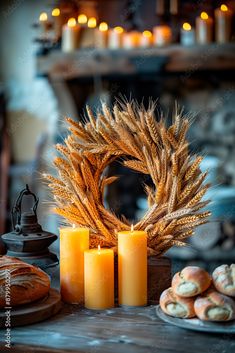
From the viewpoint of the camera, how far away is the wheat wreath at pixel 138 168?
1.37 m

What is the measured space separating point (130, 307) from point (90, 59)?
318 centimetres

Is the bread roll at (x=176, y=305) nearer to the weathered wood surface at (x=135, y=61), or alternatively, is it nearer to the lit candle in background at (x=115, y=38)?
the weathered wood surface at (x=135, y=61)

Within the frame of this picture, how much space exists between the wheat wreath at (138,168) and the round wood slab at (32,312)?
0.60 feet

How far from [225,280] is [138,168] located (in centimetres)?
35

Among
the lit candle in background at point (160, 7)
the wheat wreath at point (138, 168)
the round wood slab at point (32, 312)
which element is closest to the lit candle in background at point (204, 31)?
the lit candle in background at point (160, 7)

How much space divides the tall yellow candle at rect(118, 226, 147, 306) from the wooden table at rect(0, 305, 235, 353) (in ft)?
0.21

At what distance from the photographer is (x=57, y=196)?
1416 millimetres

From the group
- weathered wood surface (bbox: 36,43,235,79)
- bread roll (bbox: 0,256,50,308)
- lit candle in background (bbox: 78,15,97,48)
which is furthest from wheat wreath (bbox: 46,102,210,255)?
lit candle in background (bbox: 78,15,97,48)

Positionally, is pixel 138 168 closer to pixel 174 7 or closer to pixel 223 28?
pixel 223 28

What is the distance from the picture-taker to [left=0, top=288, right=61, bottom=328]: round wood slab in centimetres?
119

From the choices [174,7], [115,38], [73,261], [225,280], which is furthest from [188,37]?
[225,280]

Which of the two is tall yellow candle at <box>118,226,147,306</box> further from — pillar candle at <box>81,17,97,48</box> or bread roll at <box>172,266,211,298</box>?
pillar candle at <box>81,17,97,48</box>

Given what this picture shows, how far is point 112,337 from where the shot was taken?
115 centimetres

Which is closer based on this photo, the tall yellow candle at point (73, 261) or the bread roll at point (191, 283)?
the bread roll at point (191, 283)
